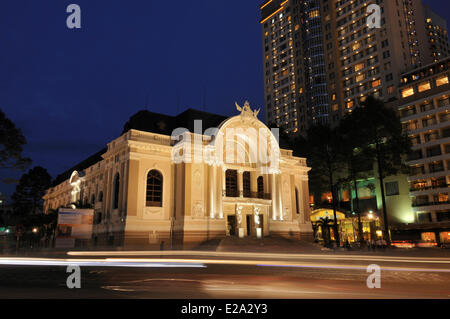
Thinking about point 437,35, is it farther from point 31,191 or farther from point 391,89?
point 31,191

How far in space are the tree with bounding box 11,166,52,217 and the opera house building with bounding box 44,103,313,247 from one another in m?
40.9

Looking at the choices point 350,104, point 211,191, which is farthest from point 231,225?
point 350,104

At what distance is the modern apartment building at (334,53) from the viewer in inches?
2717

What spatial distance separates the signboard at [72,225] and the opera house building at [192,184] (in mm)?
3018

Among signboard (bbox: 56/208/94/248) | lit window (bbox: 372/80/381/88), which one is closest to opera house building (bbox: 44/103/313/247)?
signboard (bbox: 56/208/94/248)

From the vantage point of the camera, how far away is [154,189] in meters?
33.2

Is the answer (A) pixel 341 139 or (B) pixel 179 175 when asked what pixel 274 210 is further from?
(A) pixel 341 139

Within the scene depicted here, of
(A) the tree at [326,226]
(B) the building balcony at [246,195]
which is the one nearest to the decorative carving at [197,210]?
(B) the building balcony at [246,195]

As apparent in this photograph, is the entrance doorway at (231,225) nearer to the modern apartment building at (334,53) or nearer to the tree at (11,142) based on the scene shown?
the tree at (11,142)

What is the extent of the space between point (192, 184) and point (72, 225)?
1128 cm

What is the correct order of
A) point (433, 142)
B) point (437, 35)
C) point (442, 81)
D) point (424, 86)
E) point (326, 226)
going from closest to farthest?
point (326, 226)
point (433, 142)
point (442, 81)
point (424, 86)
point (437, 35)

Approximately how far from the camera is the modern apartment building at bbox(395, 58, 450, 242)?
1988 inches
